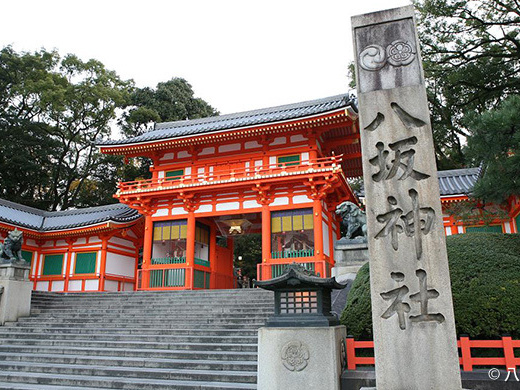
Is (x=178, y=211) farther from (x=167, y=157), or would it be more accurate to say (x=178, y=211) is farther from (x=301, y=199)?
(x=301, y=199)

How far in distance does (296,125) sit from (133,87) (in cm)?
2318

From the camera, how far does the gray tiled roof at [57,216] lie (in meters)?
18.7

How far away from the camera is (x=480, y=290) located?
5.69 meters

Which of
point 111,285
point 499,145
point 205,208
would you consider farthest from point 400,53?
point 111,285

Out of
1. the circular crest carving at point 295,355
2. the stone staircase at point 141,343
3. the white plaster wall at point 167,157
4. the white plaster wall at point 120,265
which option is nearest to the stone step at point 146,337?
the stone staircase at point 141,343

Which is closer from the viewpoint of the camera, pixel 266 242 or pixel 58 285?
pixel 266 242

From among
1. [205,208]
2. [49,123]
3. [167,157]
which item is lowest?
[205,208]

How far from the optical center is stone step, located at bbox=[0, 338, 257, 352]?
24.8ft

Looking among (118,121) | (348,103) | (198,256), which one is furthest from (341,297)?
(118,121)

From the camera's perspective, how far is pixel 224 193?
1656 centimetres

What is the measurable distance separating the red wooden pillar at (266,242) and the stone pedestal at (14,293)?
7721mm

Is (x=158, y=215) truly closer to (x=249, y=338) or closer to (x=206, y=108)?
(x=249, y=338)

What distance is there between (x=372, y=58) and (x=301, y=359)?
3.76 meters

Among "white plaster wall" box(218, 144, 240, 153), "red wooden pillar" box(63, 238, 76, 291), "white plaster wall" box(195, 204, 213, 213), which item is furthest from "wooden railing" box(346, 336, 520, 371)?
"red wooden pillar" box(63, 238, 76, 291)
